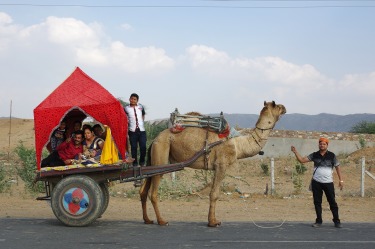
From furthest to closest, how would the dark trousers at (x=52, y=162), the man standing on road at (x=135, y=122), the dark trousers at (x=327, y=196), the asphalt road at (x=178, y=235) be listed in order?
the man standing on road at (x=135, y=122), the dark trousers at (x=327, y=196), the dark trousers at (x=52, y=162), the asphalt road at (x=178, y=235)

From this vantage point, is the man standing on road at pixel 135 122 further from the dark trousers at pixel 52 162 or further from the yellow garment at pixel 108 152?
the dark trousers at pixel 52 162

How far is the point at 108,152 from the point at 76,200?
3.50 feet

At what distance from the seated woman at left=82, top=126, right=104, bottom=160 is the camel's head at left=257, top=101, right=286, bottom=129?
3272 millimetres

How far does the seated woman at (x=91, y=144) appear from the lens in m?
12.5

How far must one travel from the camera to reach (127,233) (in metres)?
11.6

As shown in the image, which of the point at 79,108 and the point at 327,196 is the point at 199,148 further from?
the point at 327,196

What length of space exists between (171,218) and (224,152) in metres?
2.83

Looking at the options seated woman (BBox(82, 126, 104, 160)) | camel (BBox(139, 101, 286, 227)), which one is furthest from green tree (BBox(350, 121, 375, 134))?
seated woman (BBox(82, 126, 104, 160))

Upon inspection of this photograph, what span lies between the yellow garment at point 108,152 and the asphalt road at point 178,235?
127 cm

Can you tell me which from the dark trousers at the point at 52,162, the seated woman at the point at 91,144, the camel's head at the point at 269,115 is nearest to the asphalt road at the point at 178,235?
the dark trousers at the point at 52,162

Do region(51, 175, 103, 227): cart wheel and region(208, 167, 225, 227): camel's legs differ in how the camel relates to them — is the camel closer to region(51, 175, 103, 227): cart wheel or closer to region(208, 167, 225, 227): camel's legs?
region(208, 167, 225, 227): camel's legs

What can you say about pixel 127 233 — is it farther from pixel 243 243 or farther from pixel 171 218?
pixel 171 218

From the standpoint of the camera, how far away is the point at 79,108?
12.2 m

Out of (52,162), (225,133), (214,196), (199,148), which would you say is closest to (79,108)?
(52,162)
